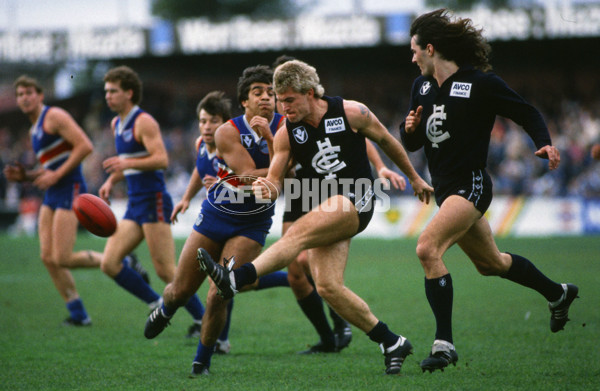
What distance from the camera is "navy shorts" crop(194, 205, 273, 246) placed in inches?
214

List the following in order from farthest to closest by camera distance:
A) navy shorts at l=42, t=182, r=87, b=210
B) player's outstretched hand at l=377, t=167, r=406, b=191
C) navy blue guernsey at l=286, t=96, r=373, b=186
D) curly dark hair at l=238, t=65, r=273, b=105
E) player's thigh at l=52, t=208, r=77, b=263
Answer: navy shorts at l=42, t=182, r=87, b=210 → player's thigh at l=52, t=208, r=77, b=263 → player's outstretched hand at l=377, t=167, r=406, b=191 → curly dark hair at l=238, t=65, r=273, b=105 → navy blue guernsey at l=286, t=96, r=373, b=186

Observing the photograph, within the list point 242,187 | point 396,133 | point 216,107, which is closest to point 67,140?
point 216,107

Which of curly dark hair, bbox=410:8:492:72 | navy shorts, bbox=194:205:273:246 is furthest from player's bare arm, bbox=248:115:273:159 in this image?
curly dark hair, bbox=410:8:492:72

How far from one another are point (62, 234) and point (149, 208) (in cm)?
138

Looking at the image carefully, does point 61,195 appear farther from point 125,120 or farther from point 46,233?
point 125,120

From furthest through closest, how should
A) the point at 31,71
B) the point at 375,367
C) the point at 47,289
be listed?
the point at 31,71 → the point at 47,289 → the point at 375,367

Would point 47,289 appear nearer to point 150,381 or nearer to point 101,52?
point 150,381

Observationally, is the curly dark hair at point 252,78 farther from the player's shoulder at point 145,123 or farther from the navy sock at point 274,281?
the navy sock at point 274,281

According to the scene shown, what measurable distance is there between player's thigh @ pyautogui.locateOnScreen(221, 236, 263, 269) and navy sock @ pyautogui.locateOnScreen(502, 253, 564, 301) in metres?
1.96

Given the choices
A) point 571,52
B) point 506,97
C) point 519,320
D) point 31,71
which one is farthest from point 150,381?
point 31,71

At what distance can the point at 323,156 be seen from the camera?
529 cm

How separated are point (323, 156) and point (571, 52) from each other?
24261 mm

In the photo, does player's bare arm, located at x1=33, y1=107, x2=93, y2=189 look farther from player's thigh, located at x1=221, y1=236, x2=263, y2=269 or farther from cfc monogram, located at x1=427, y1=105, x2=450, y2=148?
cfc monogram, located at x1=427, y1=105, x2=450, y2=148

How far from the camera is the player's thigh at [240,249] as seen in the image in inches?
211
